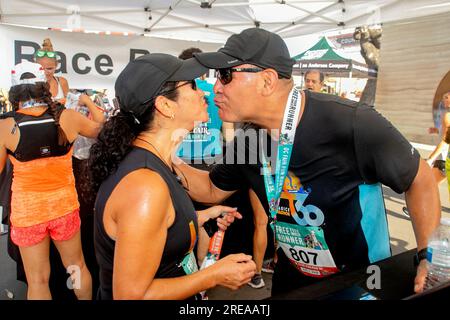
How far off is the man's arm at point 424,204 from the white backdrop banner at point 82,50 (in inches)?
192

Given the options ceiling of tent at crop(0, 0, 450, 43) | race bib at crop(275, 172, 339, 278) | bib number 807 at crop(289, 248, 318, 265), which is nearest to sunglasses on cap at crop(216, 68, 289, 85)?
race bib at crop(275, 172, 339, 278)

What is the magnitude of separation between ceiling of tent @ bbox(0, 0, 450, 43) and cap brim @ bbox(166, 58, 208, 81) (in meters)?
3.85

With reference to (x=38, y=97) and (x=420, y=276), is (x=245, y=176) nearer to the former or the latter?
(x=420, y=276)

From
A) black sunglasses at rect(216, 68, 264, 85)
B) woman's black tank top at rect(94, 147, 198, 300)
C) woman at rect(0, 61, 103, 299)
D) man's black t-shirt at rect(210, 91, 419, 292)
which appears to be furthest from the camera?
woman at rect(0, 61, 103, 299)

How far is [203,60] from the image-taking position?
148 cm

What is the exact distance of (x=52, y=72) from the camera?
12.2ft

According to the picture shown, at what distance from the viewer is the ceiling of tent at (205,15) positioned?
14.5 feet

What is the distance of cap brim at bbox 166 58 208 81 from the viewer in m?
1.31

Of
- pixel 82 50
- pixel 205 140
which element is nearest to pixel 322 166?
pixel 205 140

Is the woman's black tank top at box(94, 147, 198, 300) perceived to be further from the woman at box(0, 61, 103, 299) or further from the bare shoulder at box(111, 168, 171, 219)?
the woman at box(0, 61, 103, 299)

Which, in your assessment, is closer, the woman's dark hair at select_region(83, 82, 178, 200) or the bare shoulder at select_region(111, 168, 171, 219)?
the bare shoulder at select_region(111, 168, 171, 219)

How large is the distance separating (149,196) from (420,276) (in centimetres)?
95
